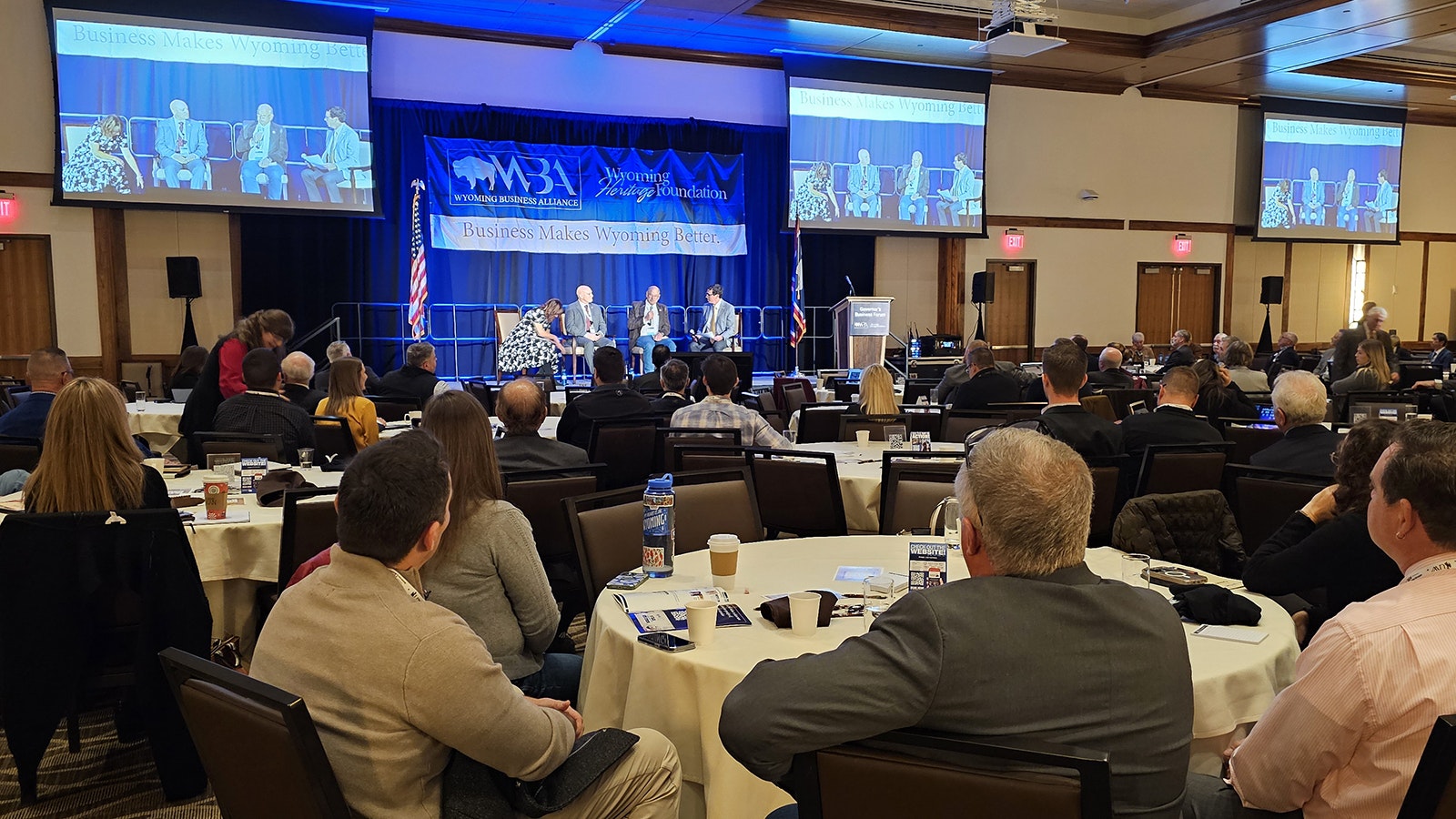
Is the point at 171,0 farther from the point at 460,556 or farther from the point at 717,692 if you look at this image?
the point at 717,692

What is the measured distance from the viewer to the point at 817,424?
6770mm

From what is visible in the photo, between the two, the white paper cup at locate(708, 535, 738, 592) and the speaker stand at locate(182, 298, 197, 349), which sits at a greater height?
the speaker stand at locate(182, 298, 197, 349)

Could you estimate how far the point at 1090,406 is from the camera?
6.61 metres

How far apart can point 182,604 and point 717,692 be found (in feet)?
6.06

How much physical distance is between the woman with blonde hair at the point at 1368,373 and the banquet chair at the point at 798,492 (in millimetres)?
6018

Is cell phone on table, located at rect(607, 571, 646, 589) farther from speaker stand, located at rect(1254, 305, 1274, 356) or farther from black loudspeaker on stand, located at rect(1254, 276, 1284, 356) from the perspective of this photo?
speaker stand, located at rect(1254, 305, 1274, 356)

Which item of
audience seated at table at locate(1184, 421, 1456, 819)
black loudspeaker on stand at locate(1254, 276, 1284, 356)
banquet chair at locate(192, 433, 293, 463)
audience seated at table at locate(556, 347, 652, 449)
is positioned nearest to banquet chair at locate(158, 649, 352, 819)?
audience seated at table at locate(1184, 421, 1456, 819)

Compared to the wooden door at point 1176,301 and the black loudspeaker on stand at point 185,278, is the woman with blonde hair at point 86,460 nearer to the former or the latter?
the black loudspeaker on stand at point 185,278

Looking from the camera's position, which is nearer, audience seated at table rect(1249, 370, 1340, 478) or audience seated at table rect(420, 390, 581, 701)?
audience seated at table rect(420, 390, 581, 701)

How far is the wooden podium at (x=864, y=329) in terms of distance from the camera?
45.9 feet

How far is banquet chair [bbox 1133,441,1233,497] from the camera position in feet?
15.3

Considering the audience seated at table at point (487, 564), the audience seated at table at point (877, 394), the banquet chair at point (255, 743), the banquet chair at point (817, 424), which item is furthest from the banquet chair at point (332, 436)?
the banquet chair at point (255, 743)

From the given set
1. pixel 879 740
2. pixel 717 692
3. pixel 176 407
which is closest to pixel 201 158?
pixel 176 407

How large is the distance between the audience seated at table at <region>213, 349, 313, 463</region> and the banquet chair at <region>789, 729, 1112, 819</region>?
441 cm
